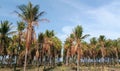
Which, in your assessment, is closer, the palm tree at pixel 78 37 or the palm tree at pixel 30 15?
the palm tree at pixel 30 15

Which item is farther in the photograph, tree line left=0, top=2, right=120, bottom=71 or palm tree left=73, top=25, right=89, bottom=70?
palm tree left=73, top=25, right=89, bottom=70

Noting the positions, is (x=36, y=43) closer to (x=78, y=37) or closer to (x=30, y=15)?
(x=78, y=37)

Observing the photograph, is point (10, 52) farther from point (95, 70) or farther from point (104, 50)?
point (104, 50)

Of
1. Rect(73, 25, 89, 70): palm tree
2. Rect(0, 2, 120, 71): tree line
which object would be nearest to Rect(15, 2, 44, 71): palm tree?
Rect(0, 2, 120, 71): tree line

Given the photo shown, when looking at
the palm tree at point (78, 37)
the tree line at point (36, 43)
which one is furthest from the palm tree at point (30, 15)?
the palm tree at point (78, 37)

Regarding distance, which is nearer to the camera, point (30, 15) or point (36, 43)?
point (30, 15)

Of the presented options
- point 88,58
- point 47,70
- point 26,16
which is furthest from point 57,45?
point 26,16

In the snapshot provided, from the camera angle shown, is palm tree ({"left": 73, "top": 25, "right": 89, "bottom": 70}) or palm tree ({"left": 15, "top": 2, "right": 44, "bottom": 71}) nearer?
palm tree ({"left": 15, "top": 2, "right": 44, "bottom": 71})

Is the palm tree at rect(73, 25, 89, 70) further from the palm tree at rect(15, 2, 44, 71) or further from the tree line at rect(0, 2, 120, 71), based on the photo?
the palm tree at rect(15, 2, 44, 71)

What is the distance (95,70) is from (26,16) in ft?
111

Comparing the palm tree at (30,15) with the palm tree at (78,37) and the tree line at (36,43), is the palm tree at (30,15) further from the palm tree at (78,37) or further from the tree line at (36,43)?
the palm tree at (78,37)

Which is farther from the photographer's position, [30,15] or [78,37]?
[78,37]

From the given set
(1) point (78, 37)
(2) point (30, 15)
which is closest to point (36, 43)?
(1) point (78, 37)

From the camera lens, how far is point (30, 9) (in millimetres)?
43906
